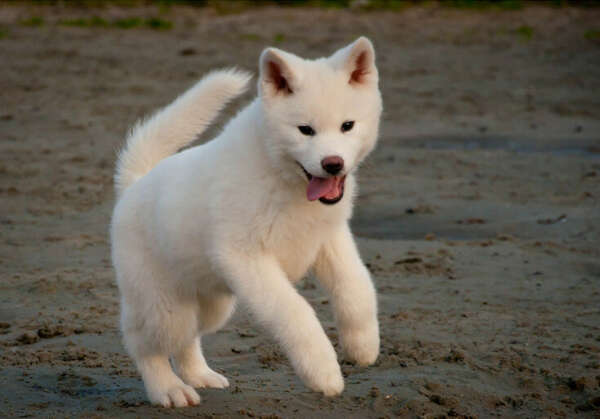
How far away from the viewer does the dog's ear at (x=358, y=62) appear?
438 centimetres

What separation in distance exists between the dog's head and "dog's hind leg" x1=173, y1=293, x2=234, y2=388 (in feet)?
3.10

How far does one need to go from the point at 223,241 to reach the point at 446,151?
6.67 m

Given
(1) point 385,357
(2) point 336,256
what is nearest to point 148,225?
(2) point 336,256

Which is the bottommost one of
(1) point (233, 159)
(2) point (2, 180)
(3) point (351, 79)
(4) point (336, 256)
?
(2) point (2, 180)

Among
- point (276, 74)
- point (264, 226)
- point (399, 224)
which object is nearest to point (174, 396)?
point (264, 226)

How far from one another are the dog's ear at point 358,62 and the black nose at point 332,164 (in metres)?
0.45

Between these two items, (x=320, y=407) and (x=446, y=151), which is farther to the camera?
(x=446, y=151)

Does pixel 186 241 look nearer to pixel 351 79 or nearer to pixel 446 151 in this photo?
pixel 351 79

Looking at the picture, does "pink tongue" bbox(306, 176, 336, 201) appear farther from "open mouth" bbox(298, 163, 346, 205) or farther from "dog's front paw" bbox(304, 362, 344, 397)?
"dog's front paw" bbox(304, 362, 344, 397)

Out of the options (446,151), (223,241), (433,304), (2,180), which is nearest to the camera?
(223,241)

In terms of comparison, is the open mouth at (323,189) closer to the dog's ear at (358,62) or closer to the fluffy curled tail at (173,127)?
the dog's ear at (358,62)

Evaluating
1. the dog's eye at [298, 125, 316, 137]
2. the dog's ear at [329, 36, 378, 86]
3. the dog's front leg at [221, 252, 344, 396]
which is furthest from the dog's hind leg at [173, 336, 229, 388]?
the dog's ear at [329, 36, 378, 86]

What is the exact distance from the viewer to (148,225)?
4.79 metres

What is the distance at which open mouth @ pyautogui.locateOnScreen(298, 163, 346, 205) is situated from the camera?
430cm
